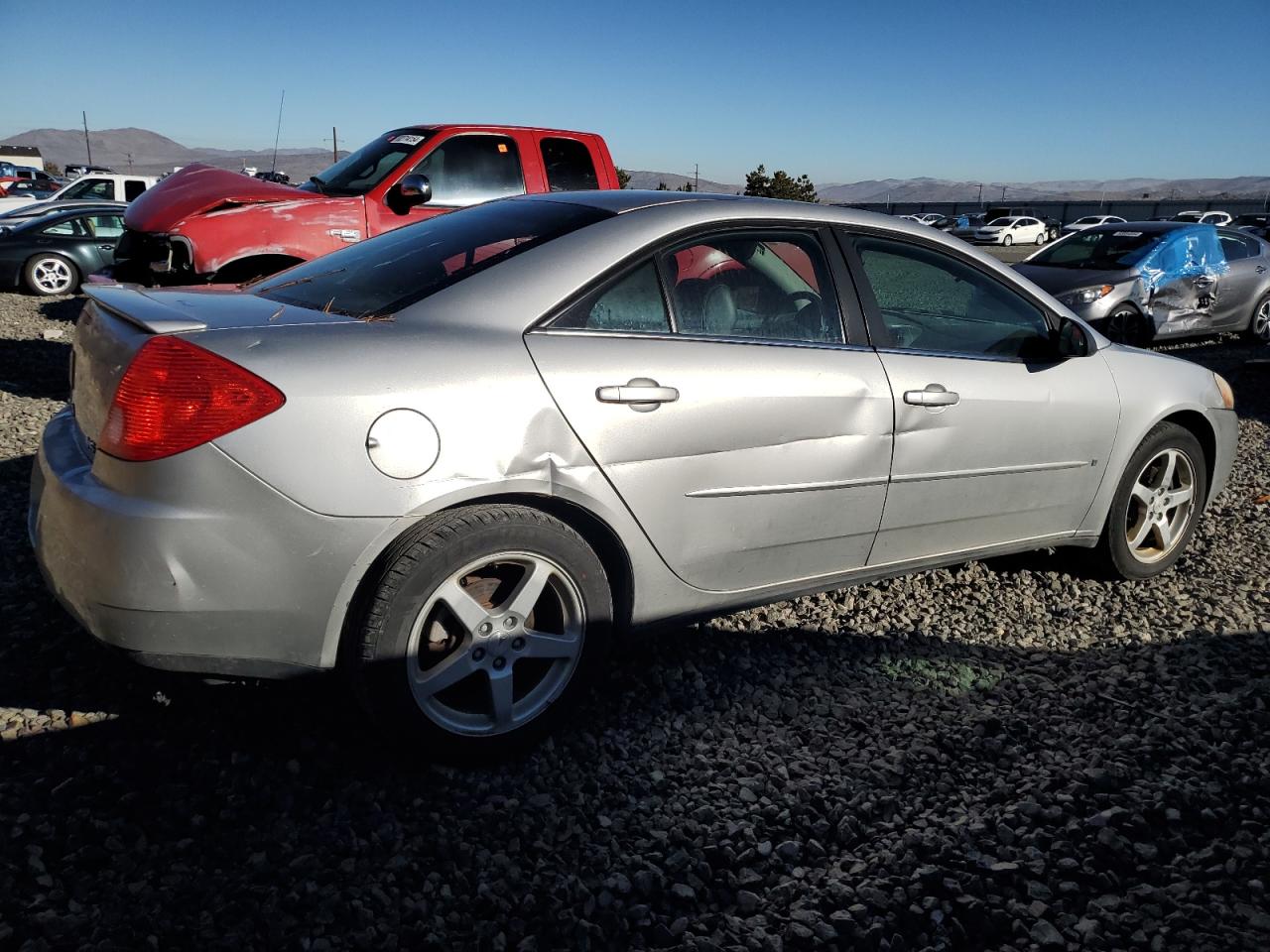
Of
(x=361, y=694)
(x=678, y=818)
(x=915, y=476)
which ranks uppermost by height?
(x=915, y=476)

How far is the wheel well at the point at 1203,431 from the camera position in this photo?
4133 mm

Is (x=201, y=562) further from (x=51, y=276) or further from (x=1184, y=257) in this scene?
(x=51, y=276)

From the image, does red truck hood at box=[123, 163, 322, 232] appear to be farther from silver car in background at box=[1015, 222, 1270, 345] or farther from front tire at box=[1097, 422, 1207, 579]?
silver car in background at box=[1015, 222, 1270, 345]

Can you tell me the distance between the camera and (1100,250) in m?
10.9

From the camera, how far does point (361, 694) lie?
2426 millimetres

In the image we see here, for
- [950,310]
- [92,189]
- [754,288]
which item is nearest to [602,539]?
[754,288]

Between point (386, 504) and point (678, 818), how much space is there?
1.10 m

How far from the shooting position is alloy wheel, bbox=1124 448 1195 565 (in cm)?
412

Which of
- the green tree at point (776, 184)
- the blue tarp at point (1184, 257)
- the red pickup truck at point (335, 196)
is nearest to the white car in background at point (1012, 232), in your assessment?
the green tree at point (776, 184)

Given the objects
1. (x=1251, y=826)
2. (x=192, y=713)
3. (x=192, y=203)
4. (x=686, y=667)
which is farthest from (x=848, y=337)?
(x=192, y=203)

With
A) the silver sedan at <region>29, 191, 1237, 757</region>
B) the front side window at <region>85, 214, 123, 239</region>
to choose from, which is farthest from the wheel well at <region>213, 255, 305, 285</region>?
the front side window at <region>85, 214, 123, 239</region>

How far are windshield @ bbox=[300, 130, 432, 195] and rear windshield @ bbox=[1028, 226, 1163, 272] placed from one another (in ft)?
24.2

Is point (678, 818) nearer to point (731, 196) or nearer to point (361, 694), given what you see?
point (361, 694)

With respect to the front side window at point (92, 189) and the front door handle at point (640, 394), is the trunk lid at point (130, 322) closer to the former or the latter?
the front door handle at point (640, 394)
